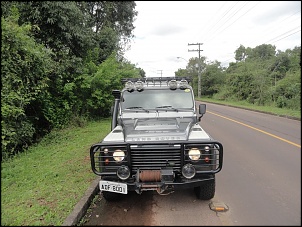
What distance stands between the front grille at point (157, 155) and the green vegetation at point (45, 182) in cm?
137

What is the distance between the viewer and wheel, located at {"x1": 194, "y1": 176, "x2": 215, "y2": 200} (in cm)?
380

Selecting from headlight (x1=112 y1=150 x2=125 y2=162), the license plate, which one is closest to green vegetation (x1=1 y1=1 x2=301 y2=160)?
headlight (x1=112 y1=150 x2=125 y2=162)

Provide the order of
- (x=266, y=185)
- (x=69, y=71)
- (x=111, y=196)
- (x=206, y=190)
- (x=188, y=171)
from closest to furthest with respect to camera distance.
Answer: (x=266, y=185)
(x=188, y=171)
(x=206, y=190)
(x=111, y=196)
(x=69, y=71)

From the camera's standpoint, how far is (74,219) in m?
3.63

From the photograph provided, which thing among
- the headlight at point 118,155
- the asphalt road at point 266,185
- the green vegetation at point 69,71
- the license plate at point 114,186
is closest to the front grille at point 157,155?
the headlight at point 118,155

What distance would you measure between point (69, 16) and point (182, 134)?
27.6ft

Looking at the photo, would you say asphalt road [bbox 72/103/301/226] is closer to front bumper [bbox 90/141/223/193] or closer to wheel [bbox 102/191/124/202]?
front bumper [bbox 90/141/223/193]

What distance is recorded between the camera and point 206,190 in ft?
13.1

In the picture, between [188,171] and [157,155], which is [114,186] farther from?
[188,171]

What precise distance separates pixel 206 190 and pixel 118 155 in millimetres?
1445

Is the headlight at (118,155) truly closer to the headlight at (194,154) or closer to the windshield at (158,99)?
the headlight at (194,154)

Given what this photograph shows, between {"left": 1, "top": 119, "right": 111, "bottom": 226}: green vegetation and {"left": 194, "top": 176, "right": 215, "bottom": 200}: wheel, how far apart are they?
197cm

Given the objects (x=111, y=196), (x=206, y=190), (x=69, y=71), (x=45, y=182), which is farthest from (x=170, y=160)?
(x=69, y=71)

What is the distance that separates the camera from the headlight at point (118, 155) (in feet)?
12.4
